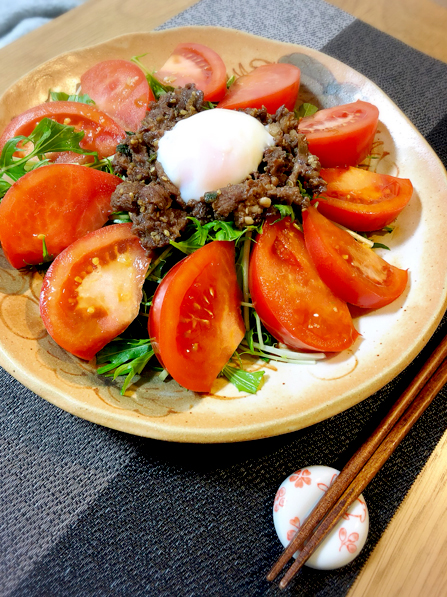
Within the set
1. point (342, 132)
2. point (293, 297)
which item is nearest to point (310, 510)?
point (293, 297)

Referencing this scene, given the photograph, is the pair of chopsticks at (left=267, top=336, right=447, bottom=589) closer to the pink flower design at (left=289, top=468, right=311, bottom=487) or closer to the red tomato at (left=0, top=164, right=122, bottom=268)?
the pink flower design at (left=289, top=468, right=311, bottom=487)

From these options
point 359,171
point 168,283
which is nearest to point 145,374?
point 168,283

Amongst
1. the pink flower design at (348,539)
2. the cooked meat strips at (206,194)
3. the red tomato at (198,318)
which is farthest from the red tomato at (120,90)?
the pink flower design at (348,539)

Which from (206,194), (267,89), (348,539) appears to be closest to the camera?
(348,539)

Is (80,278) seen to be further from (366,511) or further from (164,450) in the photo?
(366,511)

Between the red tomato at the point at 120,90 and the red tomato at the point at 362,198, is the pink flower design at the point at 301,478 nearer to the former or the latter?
the red tomato at the point at 362,198

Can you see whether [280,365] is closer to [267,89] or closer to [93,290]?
[93,290]
